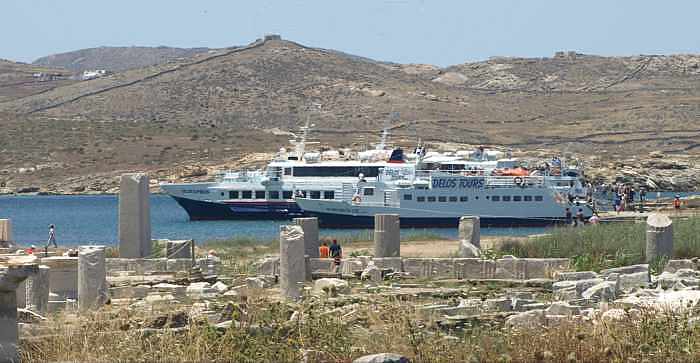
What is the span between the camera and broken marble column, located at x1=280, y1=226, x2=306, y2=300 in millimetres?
17844

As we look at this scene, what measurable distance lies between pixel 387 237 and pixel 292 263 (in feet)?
25.0

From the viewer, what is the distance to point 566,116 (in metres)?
129

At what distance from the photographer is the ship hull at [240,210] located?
6581 cm

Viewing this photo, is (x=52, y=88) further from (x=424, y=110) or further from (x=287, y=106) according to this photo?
(x=424, y=110)

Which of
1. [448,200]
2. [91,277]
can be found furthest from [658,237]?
[448,200]

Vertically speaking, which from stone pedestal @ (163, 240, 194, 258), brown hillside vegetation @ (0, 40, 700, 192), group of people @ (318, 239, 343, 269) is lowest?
group of people @ (318, 239, 343, 269)

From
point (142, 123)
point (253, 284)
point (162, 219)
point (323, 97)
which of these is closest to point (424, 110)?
point (323, 97)

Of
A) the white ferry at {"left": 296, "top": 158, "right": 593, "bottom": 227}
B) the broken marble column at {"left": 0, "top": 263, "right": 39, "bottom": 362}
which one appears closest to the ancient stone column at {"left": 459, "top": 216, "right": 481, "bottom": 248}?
the broken marble column at {"left": 0, "top": 263, "right": 39, "bottom": 362}

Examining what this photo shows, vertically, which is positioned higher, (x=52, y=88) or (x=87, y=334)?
(x=52, y=88)

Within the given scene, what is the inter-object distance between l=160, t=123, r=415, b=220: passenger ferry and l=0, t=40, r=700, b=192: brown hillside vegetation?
27.9 m

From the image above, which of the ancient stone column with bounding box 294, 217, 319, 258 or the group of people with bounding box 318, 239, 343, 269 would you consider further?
the ancient stone column with bounding box 294, 217, 319, 258

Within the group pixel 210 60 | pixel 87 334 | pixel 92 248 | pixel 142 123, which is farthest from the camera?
pixel 210 60

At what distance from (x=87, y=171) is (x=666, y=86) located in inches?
2990

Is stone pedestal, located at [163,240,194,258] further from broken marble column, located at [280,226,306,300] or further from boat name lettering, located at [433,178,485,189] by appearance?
boat name lettering, located at [433,178,485,189]
